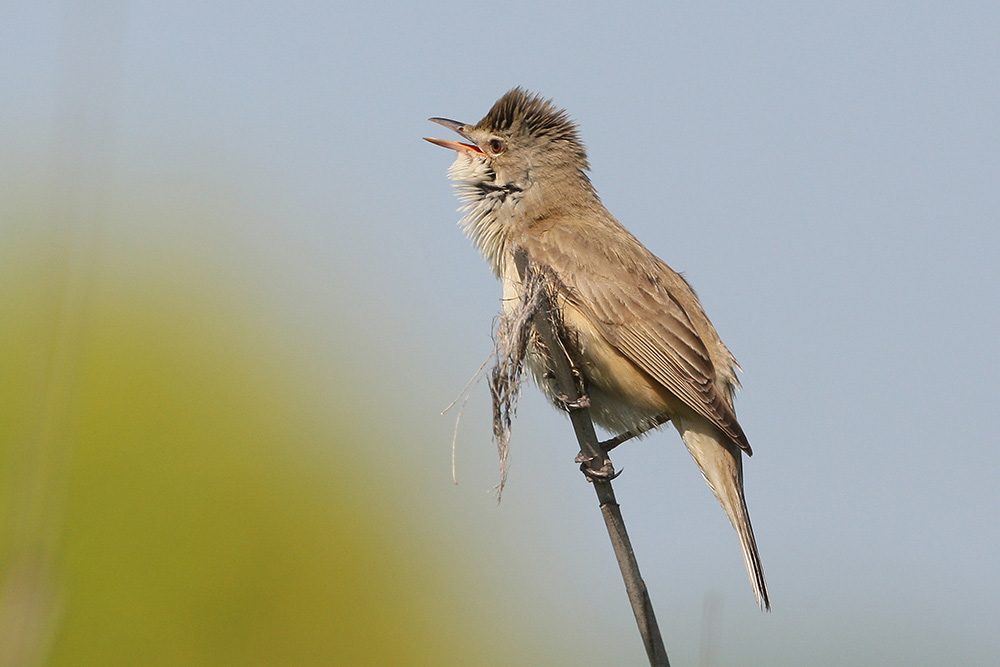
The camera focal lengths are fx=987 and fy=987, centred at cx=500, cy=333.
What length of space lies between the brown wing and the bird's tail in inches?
3.8

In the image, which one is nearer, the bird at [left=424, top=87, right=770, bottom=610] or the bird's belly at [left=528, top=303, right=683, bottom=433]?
the bird at [left=424, top=87, right=770, bottom=610]

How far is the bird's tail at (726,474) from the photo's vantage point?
313 cm

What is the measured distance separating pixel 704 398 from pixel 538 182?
1.32 meters

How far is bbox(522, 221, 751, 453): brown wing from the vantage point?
12.0 ft

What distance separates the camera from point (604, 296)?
12.5ft

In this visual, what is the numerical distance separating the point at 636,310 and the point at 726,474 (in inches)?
28.7

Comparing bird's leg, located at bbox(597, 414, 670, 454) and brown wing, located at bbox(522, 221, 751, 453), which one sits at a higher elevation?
brown wing, located at bbox(522, 221, 751, 453)

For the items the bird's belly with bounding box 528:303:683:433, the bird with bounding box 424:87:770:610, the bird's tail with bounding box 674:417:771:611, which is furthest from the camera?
the bird's belly with bounding box 528:303:683:433

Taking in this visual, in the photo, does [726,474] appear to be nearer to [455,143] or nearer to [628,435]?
[628,435]

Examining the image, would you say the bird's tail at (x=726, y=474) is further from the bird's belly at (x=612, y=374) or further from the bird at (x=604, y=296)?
the bird's belly at (x=612, y=374)

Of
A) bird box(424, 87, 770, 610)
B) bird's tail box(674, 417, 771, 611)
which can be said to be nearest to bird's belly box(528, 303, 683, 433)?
bird box(424, 87, 770, 610)

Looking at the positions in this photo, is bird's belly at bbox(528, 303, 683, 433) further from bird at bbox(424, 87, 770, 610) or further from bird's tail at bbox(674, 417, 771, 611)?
bird's tail at bbox(674, 417, 771, 611)

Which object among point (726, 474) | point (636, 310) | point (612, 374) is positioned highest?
point (636, 310)

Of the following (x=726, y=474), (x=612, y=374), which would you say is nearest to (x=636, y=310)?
(x=612, y=374)
